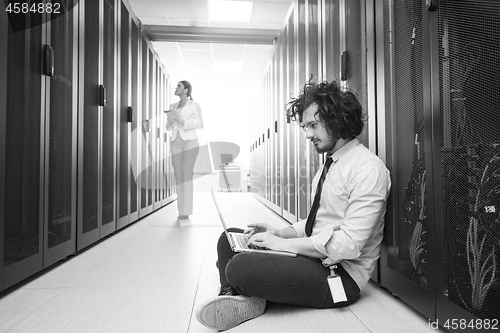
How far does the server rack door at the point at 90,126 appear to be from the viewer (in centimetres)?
239

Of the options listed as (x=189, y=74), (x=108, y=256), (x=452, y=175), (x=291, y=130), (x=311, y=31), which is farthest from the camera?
(x=189, y=74)

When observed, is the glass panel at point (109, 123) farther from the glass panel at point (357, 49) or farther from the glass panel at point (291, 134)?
the glass panel at point (357, 49)

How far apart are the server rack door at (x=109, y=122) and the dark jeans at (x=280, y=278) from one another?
1941mm

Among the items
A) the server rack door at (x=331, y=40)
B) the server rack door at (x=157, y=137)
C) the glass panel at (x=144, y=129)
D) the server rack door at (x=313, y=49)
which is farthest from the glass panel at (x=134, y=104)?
the server rack door at (x=331, y=40)

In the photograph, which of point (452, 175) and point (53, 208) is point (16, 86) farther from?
point (452, 175)

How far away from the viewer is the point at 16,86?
1620mm

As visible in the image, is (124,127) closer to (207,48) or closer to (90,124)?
(90,124)

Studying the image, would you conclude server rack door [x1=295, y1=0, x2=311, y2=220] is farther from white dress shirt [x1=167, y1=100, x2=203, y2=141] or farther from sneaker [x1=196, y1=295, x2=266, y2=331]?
sneaker [x1=196, y1=295, x2=266, y2=331]

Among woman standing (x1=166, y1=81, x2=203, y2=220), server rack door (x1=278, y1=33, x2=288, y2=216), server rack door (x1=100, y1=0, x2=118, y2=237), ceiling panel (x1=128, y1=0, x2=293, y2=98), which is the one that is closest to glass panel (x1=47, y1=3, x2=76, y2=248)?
server rack door (x1=100, y1=0, x2=118, y2=237)

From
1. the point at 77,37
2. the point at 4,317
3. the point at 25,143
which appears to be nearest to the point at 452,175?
the point at 4,317

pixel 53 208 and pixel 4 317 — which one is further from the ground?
pixel 53 208

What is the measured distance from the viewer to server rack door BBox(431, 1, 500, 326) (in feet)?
2.97

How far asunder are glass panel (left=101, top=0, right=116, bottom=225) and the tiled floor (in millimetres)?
747

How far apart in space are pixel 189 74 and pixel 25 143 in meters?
6.57
